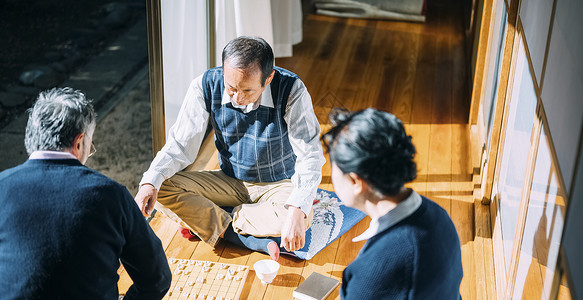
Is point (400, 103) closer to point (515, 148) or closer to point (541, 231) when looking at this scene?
point (515, 148)

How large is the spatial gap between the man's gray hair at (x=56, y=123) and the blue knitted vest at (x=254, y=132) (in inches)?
37.8

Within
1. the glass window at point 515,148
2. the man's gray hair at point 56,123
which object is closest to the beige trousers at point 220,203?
the glass window at point 515,148

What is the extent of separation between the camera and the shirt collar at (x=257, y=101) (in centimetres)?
236

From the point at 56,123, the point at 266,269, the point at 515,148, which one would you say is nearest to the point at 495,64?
the point at 515,148

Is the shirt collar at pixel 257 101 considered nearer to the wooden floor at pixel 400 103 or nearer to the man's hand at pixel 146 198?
the man's hand at pixel 146 198

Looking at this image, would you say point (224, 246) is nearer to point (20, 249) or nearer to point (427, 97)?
point (20, 249)

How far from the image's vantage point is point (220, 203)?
261cm

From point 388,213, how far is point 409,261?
0.35 feet

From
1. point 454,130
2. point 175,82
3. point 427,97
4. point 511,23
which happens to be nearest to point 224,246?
point 175,82

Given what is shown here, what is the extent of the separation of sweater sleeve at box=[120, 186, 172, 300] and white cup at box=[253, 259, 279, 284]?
2.22ft

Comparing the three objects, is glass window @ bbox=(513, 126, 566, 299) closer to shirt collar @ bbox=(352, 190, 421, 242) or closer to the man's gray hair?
shirt collar @ bbox=(352, 190, 421, 242)

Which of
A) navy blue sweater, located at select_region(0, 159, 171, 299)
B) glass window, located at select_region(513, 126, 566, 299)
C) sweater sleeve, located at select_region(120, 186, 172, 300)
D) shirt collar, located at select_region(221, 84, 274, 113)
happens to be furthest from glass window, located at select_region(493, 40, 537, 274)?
navy blue sweater, located at select_region(0, 159, 171, 299)

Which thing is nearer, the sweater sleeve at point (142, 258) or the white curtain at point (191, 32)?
the sweater sleeve at point (142, 258)

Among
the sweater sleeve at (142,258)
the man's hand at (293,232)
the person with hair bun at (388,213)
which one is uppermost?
the person with hair bun at (388,213)
